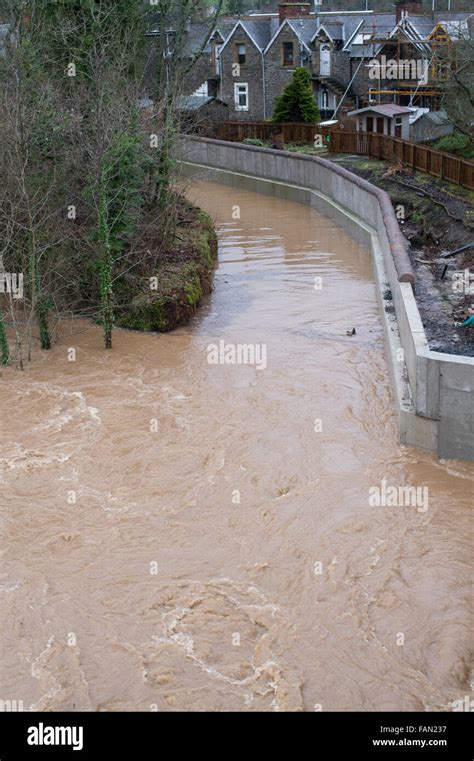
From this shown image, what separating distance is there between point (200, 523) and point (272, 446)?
2945mm

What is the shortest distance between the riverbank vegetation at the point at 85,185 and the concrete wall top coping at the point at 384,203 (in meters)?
3.88

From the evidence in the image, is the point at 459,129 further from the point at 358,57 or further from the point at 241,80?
the point at 241,80

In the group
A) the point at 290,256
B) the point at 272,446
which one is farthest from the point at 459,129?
the point at 272,446

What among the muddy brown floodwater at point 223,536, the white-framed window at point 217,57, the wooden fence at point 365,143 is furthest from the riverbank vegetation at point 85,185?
the white-framed window at point 217,57

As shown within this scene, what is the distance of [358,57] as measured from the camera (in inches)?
2216

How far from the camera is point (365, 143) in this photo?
142 feet

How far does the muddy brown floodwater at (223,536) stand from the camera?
35.0 ft

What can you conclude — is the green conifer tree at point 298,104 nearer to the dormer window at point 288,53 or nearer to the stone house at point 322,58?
the stone house at point 322,58

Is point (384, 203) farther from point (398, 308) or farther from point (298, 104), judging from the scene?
point (298, 104)

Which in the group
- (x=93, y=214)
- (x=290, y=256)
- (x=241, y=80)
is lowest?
(x=290, y=256)

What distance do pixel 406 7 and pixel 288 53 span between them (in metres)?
7.85

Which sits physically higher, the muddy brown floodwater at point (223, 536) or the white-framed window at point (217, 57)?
the white-framed window at point (217, 57)

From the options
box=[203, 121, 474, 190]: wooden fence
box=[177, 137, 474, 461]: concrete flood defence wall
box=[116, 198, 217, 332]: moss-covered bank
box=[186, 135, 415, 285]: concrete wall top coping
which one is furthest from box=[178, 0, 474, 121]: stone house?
box=[116, 198, 217, 332]: moss-covered bank

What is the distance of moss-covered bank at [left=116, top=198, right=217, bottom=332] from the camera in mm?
22875
